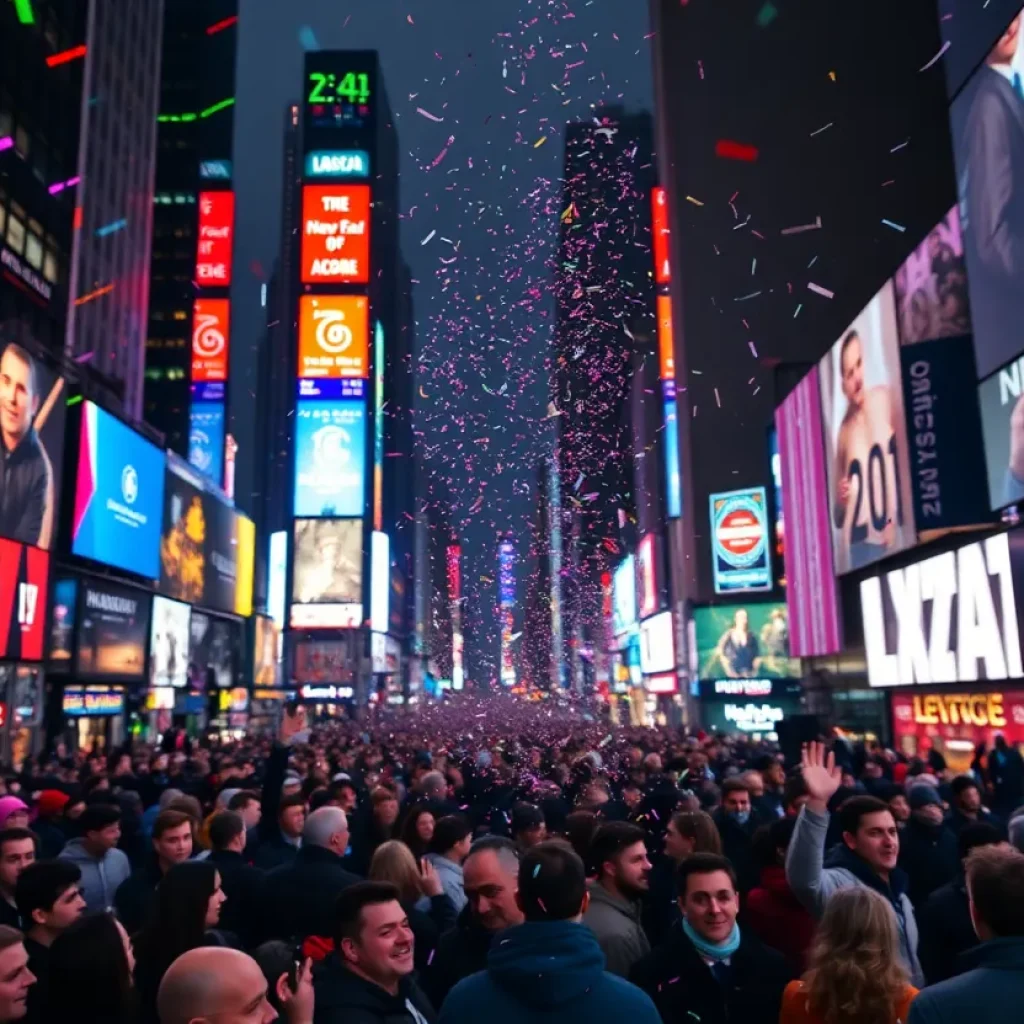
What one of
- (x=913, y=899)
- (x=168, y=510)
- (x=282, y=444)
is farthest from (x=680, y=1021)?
(x=282, y=444)

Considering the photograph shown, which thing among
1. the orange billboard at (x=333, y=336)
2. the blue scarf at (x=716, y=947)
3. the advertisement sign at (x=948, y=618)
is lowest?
the blue scarf at (x=716, y=947)

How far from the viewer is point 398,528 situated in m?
179

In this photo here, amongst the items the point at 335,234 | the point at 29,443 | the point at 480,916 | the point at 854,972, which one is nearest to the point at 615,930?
the point at 480,916

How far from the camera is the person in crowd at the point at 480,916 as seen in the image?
450cm

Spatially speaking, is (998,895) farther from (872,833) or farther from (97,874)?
(97,874)

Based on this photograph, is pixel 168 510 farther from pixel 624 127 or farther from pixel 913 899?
pixel 624 127

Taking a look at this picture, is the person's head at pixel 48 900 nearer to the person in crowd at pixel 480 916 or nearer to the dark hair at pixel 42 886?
the dark hair at pixel 42 886

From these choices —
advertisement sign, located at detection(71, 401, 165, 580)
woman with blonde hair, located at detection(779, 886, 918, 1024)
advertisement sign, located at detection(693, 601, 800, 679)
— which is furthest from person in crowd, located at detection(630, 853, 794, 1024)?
advertisement sign, located at detection(693, 601, 800, 679)

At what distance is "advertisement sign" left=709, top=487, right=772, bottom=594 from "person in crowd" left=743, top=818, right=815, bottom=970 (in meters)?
46.6

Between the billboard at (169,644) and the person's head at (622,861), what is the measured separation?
42.0m

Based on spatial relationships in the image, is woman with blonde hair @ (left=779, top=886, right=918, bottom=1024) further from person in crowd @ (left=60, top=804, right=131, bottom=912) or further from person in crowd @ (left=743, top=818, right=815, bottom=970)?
person in crowd @ (left=60, top=804, right=131, bottom=912)

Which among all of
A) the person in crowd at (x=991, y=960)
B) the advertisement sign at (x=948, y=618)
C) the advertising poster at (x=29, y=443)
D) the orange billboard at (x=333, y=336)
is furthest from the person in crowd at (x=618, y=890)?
the orange billboard at (x=333, y=336)

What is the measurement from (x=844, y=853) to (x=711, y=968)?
4.71 feet

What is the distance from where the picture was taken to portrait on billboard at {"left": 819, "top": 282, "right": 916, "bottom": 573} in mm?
27953
